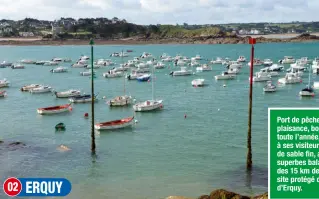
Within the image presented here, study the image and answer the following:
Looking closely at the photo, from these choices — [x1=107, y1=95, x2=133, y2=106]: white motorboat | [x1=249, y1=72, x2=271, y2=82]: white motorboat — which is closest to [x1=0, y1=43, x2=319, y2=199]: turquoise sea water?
[x1=107, y1=95, x2=133, y2=106]: white motorboat

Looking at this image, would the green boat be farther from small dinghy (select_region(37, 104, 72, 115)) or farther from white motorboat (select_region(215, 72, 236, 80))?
white motorboat (select_region(215, 72, 236, 80))

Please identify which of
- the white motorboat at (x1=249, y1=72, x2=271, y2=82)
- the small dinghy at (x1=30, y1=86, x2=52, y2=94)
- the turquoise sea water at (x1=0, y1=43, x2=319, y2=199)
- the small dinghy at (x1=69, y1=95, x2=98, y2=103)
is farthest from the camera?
the white motorboat at (x1=249, y1=72, x2=271, y2=82)

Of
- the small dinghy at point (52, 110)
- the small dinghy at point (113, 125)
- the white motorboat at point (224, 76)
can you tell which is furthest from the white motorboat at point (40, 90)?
the white motorboat at point (224, 76)

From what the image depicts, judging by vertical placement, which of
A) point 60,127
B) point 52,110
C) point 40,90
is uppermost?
point 40,90

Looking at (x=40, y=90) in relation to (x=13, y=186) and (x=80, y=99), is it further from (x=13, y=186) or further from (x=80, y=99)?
(x=13, y=186)

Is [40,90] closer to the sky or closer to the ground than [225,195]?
closer to the sky

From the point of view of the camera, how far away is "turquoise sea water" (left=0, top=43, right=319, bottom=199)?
86.8 feet

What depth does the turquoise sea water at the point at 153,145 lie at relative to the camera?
26.5 metres

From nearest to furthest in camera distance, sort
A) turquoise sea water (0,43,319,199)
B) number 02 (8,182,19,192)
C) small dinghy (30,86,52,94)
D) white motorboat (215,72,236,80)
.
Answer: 1. number 02 (8,182,19,192)
2. turquoise sea water (0,43,319,199)
3. small dinghy (30,86,52,94)
4. white motorboat (215,72,236,80)

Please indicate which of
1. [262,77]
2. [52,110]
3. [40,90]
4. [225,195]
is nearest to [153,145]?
[225,195]

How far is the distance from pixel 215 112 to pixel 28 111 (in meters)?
22.2

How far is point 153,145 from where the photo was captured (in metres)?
35.4

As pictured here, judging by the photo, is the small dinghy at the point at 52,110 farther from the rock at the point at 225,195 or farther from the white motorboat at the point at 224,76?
the rock at the point at 225,195

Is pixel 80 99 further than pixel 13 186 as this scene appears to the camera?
Yes
